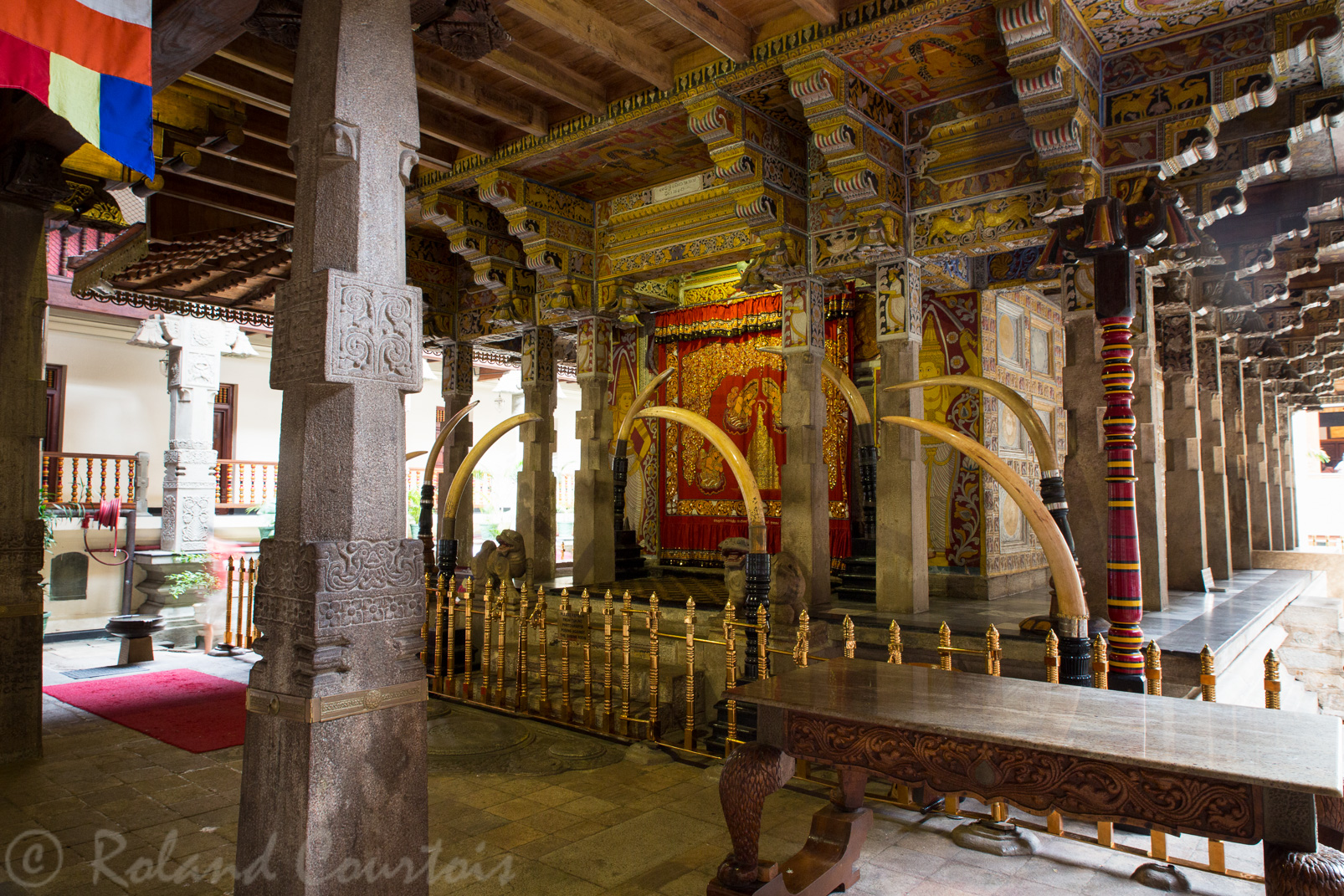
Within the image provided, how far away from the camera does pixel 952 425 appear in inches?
356

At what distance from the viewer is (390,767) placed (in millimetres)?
2783

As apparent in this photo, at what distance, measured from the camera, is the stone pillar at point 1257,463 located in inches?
634

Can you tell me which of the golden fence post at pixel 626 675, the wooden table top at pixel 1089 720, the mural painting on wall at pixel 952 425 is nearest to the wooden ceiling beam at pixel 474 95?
the golden fence post at pixel 626 675

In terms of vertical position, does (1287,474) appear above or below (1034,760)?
above

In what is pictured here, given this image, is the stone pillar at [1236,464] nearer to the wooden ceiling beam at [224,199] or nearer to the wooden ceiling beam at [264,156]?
the wooden ceiling beam at [264,156]

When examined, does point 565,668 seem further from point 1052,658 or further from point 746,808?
point 1052,658

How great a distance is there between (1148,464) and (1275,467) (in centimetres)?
1524

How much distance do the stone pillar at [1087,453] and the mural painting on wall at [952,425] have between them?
205 centimetres

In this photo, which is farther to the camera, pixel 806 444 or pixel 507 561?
pixel 806 444

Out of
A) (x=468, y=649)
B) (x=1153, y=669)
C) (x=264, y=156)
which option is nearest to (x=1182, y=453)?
(x=1153, y=669)

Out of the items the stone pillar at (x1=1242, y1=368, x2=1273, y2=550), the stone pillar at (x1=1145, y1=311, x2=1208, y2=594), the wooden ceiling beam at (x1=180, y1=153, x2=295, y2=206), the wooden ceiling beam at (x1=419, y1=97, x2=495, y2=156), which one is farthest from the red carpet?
the stone pillar at (x1=1242, y1=368, x2=1273, y2=550)

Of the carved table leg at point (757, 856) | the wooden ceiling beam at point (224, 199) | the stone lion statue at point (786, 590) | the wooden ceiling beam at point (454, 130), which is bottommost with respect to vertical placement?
the carved table leg at point (757, 856)

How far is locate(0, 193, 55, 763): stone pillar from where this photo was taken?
4766 mm

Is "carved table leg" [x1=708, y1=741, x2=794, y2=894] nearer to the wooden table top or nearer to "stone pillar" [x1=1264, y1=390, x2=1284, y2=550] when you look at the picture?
the wooden table top
